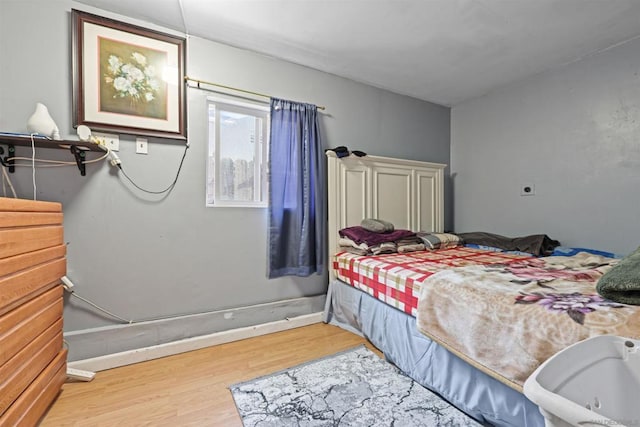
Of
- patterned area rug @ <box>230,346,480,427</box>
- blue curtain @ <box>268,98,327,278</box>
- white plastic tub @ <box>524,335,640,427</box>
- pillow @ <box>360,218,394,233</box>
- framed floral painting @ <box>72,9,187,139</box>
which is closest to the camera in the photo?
white plastic tub @ <box>524,335,640,427</box>

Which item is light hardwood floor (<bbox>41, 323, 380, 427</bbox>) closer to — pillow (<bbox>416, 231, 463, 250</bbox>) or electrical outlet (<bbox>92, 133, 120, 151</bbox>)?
pillow (<bbox>416, 231, 463, 250</bbox>)

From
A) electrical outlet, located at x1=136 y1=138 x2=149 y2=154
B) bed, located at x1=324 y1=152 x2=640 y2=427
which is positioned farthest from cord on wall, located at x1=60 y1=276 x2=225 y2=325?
bed, located at x1=324 y1=152 x2=640 y2=427

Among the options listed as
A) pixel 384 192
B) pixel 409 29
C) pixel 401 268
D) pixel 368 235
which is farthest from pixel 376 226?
pixel 409 29

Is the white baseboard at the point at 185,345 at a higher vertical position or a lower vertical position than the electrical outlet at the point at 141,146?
lower

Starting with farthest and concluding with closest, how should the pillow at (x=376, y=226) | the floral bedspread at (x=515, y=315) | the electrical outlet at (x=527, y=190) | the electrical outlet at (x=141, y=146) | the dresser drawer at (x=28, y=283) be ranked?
the electrical outlet at (x=527, y=190) < the pillow at (x=376, y=226) < the electrical outlet at (x=141, y=146) < the dresser drawer at (x=28, y=283) < the floral bedspread at (x=515, y=315)

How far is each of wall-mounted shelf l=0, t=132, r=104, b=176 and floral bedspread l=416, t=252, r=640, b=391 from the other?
224cm

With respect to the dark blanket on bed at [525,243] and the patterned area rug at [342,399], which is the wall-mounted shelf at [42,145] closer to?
the patterned area rug at [342,399]

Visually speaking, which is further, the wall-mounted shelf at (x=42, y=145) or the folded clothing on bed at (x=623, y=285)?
the wall-mounted shelf at (x=42, y=145)

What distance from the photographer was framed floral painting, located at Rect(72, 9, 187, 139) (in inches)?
69.2

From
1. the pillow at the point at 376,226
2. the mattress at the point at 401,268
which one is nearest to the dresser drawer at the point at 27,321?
the mattress at the point at 401,268

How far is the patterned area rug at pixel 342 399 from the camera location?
4.25 feet

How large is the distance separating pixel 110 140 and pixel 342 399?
2232 mm

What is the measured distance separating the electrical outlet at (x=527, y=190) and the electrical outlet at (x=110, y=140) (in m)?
3.69

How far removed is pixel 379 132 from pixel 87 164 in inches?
103
